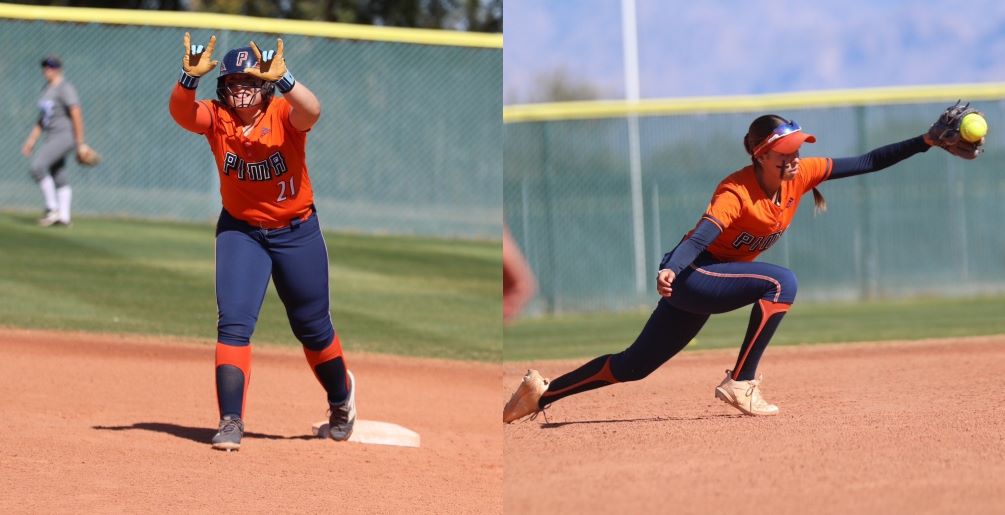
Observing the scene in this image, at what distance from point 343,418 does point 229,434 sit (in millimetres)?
763

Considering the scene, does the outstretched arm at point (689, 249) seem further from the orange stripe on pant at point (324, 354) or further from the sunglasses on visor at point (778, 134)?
the orange stripe on pant at point (324, 354)

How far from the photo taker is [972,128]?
5590mm

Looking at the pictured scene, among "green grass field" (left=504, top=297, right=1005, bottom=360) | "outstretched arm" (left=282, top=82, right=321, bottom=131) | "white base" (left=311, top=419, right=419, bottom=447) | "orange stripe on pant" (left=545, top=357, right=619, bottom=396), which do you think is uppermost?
"outstretched arm" (left=282, top=82, right=321, bottom=131)

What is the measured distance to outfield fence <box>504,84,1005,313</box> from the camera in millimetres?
15922

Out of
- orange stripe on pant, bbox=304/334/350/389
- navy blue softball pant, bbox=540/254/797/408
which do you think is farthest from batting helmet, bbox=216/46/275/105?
navy blue softball pant, bbox=540/254/797/408

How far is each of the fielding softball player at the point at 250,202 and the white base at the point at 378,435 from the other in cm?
74

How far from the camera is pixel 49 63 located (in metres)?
13.1

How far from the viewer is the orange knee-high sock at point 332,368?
615 cm

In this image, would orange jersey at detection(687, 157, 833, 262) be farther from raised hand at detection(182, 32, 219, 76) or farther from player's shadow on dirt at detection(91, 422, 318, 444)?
player's shadow on dirt at detection(91, 422, 318, 444)

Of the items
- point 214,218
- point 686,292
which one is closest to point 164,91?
point 214,218

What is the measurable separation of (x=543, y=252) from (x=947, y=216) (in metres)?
5.20

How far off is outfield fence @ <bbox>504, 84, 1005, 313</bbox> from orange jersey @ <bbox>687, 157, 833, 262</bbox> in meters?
10.1

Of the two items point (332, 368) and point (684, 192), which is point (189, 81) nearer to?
point (332, 368)

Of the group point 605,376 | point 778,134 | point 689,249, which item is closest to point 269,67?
point 689,249
